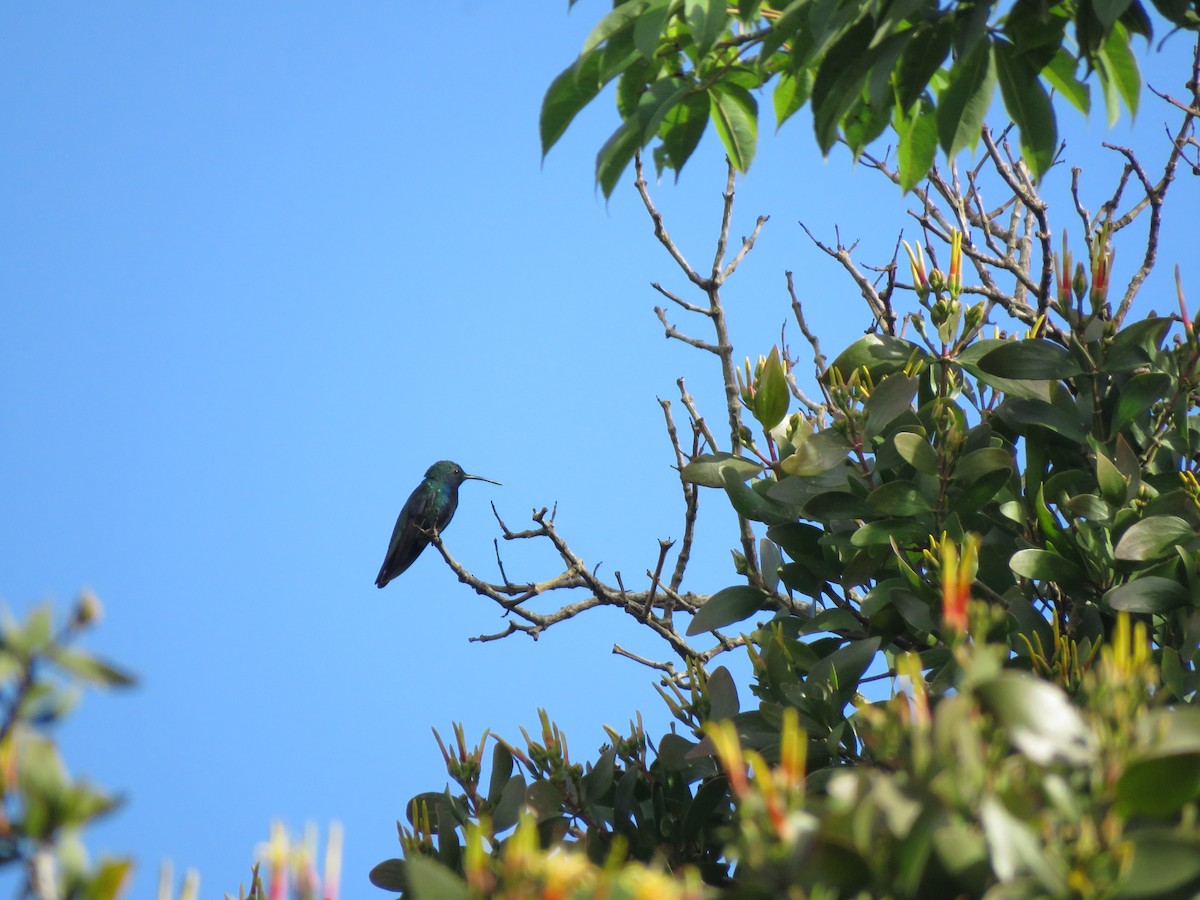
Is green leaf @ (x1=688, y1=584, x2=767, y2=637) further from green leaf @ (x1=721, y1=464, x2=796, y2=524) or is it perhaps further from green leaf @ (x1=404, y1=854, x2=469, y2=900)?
green leaf @ (x1=404, y1=854, x2=469, y2=900)

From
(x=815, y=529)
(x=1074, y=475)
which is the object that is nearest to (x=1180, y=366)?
(x=1074, y=475)

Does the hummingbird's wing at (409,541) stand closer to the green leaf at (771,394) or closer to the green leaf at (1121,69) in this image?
the green leaf at (771,394)

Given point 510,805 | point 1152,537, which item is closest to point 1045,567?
point 1152,537

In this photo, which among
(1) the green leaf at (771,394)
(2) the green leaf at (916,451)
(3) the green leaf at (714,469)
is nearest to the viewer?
(2) the green leaf at (916,451)

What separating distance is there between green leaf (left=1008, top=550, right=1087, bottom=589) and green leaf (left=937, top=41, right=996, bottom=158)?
2.72 ft

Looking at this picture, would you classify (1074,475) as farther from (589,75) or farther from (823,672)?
(589,75)

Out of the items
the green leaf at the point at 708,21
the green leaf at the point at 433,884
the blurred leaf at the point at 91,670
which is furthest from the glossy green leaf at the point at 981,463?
the blurred leaf at the point at 91,670

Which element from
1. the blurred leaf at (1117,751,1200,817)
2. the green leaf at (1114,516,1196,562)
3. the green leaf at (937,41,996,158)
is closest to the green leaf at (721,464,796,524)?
the green leaf at (1114,516,1196,562)

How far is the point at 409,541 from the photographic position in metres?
10.5

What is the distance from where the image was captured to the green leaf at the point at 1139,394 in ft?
8.11

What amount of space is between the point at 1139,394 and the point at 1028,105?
0.72 meters

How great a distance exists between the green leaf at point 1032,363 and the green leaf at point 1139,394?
0.42ft

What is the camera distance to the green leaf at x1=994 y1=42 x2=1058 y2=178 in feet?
6.85

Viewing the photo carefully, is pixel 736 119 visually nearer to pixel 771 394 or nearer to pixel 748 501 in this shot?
pixel 771 394
